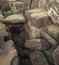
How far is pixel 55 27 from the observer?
2.98 metres

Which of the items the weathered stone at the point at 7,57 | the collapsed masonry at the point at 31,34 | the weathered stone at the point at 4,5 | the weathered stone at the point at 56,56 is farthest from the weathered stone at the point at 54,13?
the weathered stone at the point at 4,5

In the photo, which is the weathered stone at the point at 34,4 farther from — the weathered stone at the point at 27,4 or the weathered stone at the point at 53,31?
the weathered stone at the point at 53,31

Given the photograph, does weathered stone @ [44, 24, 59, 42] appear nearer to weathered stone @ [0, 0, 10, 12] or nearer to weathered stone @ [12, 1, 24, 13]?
weathered stone @ [12, 1, 24, 13]

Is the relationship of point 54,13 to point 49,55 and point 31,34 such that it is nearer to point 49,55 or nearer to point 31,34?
point 31,34

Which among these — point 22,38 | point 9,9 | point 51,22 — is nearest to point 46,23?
point 51,22

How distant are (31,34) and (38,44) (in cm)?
37

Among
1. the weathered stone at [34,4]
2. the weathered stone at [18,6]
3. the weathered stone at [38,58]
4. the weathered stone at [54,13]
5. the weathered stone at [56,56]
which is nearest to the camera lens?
the weathered stone at [56,56]

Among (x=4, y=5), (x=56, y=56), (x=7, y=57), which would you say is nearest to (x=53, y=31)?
(x=56, y=56)

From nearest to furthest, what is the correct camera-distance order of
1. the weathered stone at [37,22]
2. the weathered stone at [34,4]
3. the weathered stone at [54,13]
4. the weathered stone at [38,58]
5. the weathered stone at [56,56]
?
the weathered stone at [56,56], the weathered stone at [38,58], the weathered stone at [54,13], the weathered stone at [37,22], the weathered stone at [34,4]

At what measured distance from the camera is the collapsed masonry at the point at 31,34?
2807 millimetres

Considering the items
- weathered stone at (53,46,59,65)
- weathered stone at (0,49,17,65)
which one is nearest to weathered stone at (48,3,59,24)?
weathered stone at (53,46,59,65)

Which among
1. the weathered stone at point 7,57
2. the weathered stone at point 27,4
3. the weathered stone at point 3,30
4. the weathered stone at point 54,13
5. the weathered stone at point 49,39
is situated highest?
the weathered stone at point 54,13

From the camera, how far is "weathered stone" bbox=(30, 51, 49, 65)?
9.05ft

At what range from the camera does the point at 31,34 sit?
3.21 meters
